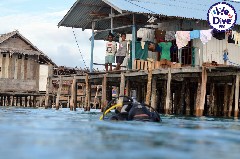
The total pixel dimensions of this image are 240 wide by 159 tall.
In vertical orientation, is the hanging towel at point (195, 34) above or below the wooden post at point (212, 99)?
above

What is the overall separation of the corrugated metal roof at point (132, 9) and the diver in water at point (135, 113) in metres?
10.2

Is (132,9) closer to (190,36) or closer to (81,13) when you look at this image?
(190,36)

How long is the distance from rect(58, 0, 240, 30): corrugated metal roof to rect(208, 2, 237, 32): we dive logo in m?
2.62

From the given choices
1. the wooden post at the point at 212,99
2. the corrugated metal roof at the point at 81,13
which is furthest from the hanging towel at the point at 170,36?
the corrugated metal roof at the point at 81,13

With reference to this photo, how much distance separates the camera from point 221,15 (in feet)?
72.9

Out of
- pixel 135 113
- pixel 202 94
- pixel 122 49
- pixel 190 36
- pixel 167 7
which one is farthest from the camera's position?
→ pixel 167 7

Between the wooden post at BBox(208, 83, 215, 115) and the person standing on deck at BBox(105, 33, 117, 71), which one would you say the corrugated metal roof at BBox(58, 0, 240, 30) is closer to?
the person standing on deck at BBox(105, 33, 117, 71)

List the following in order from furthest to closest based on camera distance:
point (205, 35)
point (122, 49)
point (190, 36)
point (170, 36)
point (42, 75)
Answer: point (42, 75), point (122, 49), point (170, 36), point (190, 36), point (205, 35)

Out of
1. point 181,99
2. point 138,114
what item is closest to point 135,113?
point 138,114

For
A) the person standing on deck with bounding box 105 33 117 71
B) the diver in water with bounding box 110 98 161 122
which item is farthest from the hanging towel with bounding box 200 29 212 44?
the diver in water with bounding box 110 98 161 122

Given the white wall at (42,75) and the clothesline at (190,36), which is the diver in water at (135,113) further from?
the white wall at (42,75)

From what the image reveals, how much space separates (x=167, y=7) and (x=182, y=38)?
2649 millimetres

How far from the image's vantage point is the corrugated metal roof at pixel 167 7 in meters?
24.3

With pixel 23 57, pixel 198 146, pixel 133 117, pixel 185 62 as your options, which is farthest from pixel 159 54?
pixel 198 146
